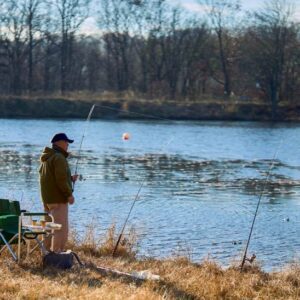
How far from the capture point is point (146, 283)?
7367mm

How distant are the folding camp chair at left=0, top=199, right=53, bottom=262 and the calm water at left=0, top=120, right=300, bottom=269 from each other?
8.69 ft

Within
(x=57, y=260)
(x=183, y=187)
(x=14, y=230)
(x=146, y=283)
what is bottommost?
(x=183, y=187)


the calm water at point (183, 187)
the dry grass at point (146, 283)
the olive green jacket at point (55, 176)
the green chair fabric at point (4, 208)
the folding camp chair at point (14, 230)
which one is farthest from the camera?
the calm water at point (183, 187)

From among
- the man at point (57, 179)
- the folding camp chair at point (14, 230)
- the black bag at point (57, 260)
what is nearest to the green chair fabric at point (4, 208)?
the folding camp chair at point (14, 230)

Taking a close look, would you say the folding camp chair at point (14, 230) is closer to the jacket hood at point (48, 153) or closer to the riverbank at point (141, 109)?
the jacket hood at point (48, 153)

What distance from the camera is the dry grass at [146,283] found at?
668 centimetres

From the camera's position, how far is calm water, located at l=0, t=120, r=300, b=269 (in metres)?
12.4

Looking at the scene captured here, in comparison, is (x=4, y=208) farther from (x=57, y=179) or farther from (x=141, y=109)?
(x=141, y=109)

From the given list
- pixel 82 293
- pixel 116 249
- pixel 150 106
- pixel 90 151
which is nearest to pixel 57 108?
pixel 150 106

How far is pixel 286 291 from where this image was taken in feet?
26.0

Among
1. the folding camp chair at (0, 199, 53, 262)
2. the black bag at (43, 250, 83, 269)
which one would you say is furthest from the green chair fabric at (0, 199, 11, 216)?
the black bag at (43, 250, 83, 269)

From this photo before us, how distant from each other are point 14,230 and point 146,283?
1583 mm

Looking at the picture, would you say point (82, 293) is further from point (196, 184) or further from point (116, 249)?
point (196, 184)

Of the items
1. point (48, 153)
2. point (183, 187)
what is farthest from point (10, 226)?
point (183, 187)
